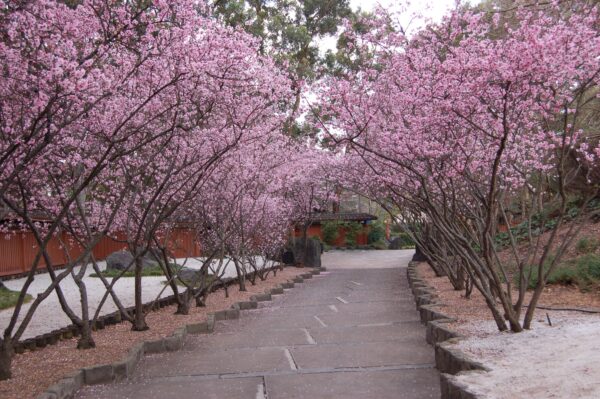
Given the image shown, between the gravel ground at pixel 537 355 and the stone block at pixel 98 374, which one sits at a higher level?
the gravel ground at pixel 537 355

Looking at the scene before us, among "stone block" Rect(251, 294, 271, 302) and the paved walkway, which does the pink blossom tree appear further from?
"stone block" Rect(251, 294, 271, 302)

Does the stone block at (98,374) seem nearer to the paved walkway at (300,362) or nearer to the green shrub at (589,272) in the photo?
the paved walkway at (300,362)

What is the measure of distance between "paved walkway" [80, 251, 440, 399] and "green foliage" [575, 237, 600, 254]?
432 centimetres

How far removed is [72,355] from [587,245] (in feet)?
35.0

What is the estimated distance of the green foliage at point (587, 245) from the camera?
12492 millimetres

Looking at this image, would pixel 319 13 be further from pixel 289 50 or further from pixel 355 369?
pixel 355 369

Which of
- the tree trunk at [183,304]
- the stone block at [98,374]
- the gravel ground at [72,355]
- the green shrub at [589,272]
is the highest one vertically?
the green shrub at [589,272]

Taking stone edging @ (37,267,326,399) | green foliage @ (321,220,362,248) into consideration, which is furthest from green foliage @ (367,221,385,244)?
stone edging @ (37,267,326,399)

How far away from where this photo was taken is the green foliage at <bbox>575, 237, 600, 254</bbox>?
12.5 meters

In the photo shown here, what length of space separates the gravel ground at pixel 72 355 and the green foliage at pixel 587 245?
8004mm

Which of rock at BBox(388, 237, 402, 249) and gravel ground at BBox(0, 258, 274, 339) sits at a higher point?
rock at BBox(388, 237, 402, 249)

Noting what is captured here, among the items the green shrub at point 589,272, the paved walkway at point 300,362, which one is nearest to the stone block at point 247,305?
the paved walkway at point 300,362

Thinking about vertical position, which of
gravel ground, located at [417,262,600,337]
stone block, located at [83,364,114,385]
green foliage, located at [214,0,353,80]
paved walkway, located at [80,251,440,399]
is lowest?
paved walkway, located at [80,251,440,399]

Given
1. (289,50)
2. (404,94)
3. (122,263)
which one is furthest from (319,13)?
(404,94)
